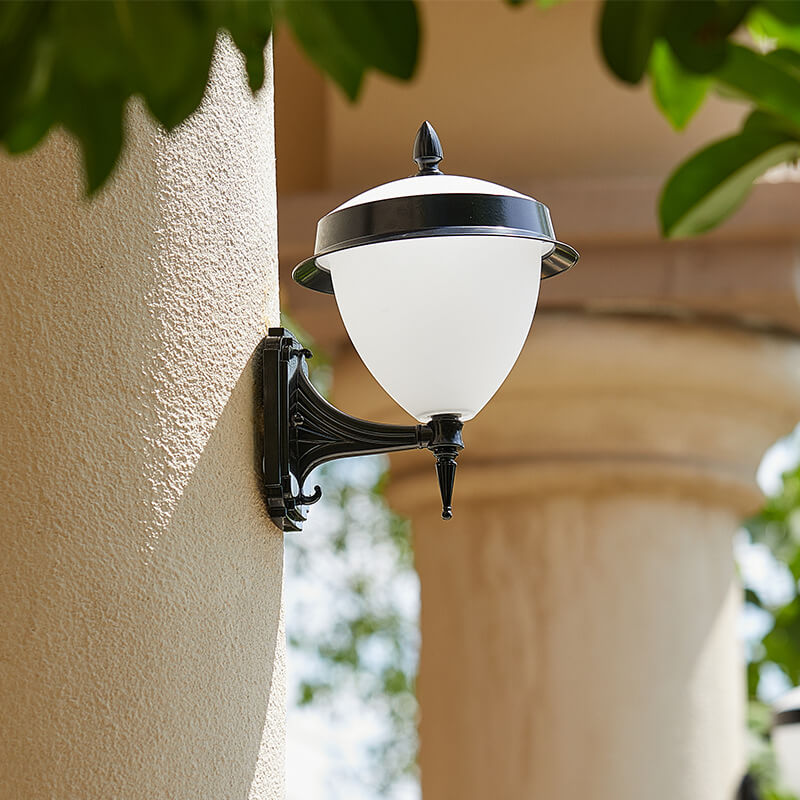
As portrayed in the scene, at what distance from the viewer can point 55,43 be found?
0.98 metres

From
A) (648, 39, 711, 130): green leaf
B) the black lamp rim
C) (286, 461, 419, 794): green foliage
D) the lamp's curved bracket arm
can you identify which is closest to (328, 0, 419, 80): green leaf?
(648, 39, 711, 130): green leaf

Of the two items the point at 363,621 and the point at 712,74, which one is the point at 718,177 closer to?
the point at 712,74

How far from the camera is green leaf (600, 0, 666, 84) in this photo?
39.1 inches

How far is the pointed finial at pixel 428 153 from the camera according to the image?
9.59ft

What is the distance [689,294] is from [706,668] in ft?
5.09

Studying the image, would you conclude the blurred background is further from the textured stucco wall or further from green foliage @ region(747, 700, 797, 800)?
the textured stucco wall

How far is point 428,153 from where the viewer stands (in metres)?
2.96

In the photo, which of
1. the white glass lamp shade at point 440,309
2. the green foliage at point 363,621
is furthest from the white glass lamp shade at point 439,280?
the green foliage at point 363,621

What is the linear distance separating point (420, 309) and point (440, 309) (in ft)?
0.13

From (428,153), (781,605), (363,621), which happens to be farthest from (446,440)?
(363,621)

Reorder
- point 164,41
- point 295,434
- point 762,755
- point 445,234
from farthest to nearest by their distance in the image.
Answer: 1. point 762,755
2. point 295,434
3. point 445,234
4. point 164,41

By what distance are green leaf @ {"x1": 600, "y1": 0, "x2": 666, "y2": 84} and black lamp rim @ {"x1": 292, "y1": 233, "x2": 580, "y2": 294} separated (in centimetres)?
155

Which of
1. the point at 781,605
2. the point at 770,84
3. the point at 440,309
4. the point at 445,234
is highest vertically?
the point at 781,605

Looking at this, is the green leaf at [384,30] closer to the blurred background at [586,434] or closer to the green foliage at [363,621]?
the blurred background at [586,434]
